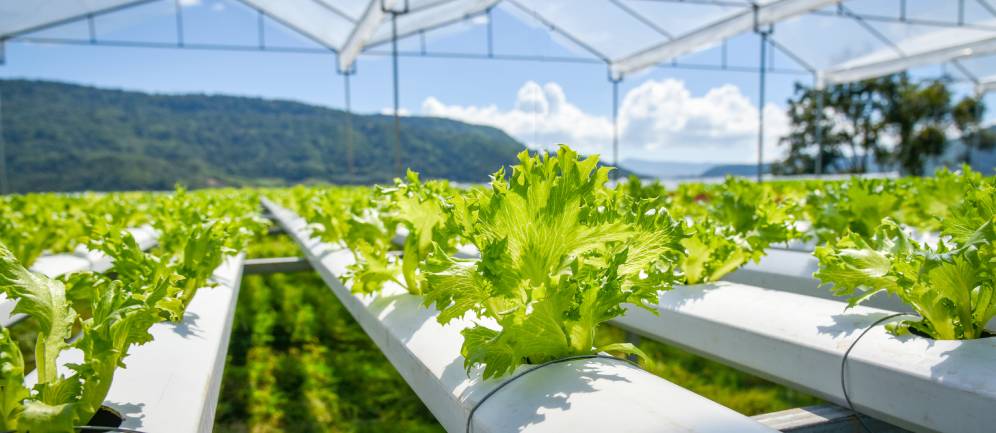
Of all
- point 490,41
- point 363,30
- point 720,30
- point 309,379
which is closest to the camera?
point 309,379

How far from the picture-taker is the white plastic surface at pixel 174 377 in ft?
4.14

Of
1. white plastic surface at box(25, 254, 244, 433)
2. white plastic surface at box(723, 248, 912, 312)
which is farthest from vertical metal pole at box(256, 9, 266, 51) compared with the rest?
white plastic surface at box(25, 254, 244, 433)

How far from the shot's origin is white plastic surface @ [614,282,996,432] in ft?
4.47

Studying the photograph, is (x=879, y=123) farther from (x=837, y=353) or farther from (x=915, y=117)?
(x=837, y=353)

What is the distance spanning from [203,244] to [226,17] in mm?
43395

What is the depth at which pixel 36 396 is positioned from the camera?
1.17 meters

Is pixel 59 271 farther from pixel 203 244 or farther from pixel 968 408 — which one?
pixel 968 408

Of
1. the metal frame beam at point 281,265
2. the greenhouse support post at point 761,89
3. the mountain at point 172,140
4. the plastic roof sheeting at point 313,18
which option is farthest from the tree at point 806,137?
the metal frame beam at point 281,265

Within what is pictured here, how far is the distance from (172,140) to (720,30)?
47929mm

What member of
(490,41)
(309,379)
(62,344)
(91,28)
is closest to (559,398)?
(62,344)

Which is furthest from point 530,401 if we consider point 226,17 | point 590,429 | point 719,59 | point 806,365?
point 226,17

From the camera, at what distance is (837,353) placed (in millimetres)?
1621

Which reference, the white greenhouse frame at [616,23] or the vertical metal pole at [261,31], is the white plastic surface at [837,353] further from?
the vertical metal pole at [261,31]

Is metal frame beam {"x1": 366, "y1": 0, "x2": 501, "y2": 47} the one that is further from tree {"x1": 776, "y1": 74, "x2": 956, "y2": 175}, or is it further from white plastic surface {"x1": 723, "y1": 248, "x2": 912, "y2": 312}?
tree {"x1": 776, "y1": 74, "x2": 956, "y2": 175}
